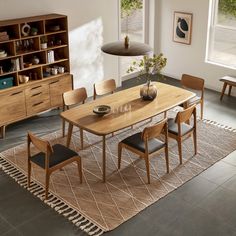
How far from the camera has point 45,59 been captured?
6.90 metres

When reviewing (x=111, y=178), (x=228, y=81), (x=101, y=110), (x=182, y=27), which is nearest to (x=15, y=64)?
(x=101, y=110)

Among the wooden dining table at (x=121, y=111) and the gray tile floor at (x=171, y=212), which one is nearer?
the gray tile floor at (x=171, y=212)

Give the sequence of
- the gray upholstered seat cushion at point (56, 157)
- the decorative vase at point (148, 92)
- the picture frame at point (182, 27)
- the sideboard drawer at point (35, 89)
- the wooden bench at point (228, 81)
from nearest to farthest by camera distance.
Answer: the gray upholstered seat cushion at point (56, 157), the decorative vase at point (148, 92), the sideboard drawer at point (35, 89), the wooden bench at point (228, 81), the picture frame at point (182, 27)

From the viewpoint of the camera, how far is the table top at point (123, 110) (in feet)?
17.2

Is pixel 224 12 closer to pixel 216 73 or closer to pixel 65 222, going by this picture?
pixel 216 73

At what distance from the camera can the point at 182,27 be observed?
866 cm

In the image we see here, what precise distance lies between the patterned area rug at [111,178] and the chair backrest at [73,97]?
→ 598 millimetres

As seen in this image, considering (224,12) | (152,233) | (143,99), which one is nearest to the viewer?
(152,233)

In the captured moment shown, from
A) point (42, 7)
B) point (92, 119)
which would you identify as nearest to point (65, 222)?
point (92, 119)

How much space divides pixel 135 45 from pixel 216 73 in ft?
13.5

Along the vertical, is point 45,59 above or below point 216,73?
above

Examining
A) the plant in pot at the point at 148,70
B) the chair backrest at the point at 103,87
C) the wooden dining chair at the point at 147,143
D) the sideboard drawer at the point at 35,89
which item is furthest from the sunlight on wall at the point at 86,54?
the wooden dining chair at the point at 147,143

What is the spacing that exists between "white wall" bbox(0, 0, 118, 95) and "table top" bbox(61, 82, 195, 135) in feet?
5.79

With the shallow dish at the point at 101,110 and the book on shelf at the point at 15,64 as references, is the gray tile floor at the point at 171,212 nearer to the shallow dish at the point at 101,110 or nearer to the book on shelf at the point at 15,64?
the shallow dish at the point at 101,110
